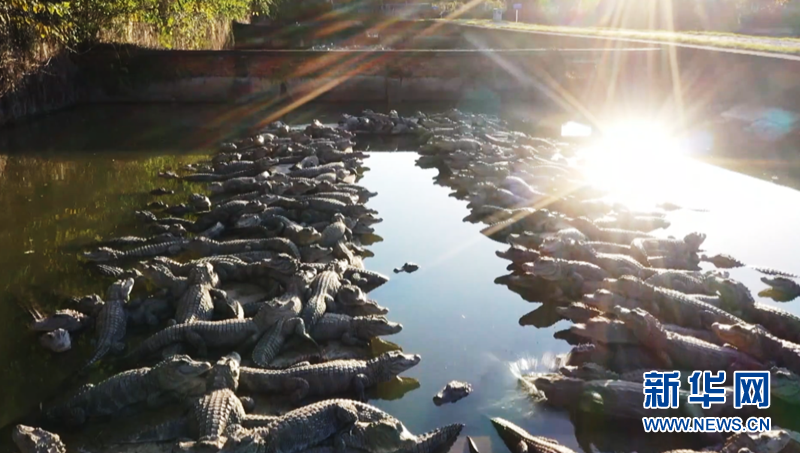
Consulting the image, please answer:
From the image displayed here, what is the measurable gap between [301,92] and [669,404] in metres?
17.4

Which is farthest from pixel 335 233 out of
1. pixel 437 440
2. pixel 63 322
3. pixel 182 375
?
pixel 437 440

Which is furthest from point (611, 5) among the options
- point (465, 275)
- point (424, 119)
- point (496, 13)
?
point (465, 275)

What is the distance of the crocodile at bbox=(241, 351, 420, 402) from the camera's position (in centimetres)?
469

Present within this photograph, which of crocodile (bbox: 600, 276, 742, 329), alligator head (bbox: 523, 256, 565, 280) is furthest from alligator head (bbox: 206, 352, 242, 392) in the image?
crocodile (bbox: 600, 276, 742, 329)

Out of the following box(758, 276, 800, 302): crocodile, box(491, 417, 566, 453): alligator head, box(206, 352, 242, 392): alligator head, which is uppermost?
box(206, 352, 242, 392): alligator head

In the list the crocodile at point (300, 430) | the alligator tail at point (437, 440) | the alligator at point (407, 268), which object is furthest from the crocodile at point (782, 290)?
the crocodile at point (300, 430)

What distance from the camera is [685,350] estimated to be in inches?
198

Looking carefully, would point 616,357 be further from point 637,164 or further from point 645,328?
point 637,164

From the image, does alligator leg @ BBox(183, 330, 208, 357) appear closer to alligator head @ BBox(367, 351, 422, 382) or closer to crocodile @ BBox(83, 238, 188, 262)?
alligator head @ BBox(367, 351, 422, 382)

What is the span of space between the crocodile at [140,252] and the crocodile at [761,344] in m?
5.87

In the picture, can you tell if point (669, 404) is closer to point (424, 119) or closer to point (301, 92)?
point (424, 119)

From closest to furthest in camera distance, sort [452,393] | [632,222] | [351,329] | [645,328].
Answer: [452,393]
[645,328]
[351,329]
[632,222]

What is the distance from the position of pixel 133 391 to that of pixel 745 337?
15.6 feet

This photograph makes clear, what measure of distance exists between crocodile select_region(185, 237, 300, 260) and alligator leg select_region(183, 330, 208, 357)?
224 centimetres
